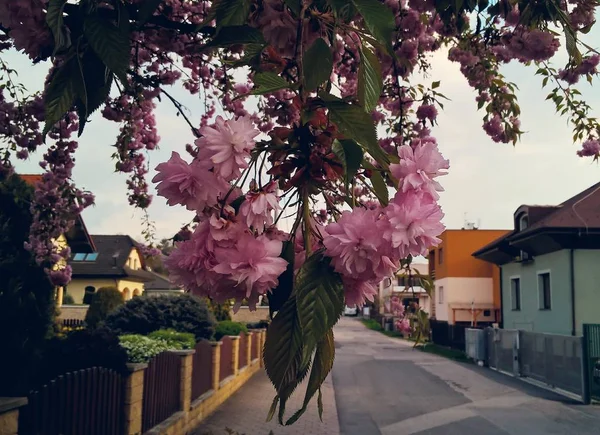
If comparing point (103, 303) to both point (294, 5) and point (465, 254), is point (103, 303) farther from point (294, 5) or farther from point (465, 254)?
point (294, 5)

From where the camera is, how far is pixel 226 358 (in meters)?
13.5

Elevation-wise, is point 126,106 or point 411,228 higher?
point 126,106

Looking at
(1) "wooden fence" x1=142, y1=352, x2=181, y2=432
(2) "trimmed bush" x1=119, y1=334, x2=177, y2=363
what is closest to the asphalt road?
(1) "wooden fence" x1=142, y1=352, x2=181, y2=432

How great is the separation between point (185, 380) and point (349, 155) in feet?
28.0

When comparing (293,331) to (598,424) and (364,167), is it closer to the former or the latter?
(364,167)

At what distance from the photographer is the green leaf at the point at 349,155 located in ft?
4.00

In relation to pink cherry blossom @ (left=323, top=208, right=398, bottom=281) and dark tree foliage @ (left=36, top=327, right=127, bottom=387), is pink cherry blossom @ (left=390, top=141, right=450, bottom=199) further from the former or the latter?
dark tree foliage @ (left=36, top=327, right=127, bottom=387)

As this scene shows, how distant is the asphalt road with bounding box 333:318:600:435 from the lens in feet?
34.9

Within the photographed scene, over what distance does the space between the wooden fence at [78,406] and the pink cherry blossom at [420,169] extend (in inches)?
178

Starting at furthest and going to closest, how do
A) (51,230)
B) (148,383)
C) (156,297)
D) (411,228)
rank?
(156,297), (51,230), (148,383), (411,228)

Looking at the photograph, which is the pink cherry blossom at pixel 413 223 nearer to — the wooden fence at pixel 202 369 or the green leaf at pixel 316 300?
the green leaf at pixel 316 300

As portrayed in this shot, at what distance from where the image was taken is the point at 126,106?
21.4 ft

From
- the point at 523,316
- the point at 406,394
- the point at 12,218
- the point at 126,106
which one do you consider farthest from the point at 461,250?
the point at 126,106

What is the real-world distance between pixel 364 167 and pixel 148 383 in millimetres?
6795
